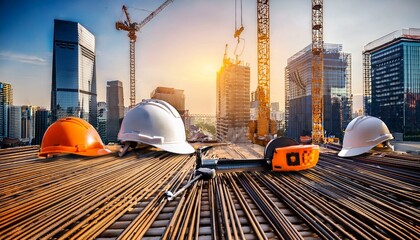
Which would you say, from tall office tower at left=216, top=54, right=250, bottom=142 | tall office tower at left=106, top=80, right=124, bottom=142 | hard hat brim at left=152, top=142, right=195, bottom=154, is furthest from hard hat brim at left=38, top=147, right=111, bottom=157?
tall office tower at left=106, top=80, right=124, bottom=142

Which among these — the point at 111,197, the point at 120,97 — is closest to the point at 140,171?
the point at 111,197

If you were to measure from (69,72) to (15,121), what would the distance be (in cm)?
4988

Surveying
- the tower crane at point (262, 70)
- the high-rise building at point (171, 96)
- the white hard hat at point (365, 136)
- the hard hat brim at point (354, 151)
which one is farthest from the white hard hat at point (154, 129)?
the high-rise building at point (171, 96)

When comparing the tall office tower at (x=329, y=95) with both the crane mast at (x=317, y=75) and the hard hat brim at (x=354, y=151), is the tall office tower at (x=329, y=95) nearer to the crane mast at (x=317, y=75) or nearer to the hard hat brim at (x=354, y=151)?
the crane mast at (x=317, y=75)

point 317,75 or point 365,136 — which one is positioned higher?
point 317,75

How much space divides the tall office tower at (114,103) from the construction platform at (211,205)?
390 feet

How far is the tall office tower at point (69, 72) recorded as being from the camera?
107500 mm

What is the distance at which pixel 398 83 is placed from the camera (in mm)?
65188

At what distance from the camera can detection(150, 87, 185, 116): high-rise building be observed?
332ft

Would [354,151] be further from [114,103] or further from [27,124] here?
[27,124]

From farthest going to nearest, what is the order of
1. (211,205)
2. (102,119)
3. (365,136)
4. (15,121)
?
(102,119), (15,121), (365,136), (211,205)

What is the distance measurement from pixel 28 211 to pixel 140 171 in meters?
3.23

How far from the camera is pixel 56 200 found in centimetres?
410

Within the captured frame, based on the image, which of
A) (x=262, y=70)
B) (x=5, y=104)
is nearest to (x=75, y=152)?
(x=262, y=70)
